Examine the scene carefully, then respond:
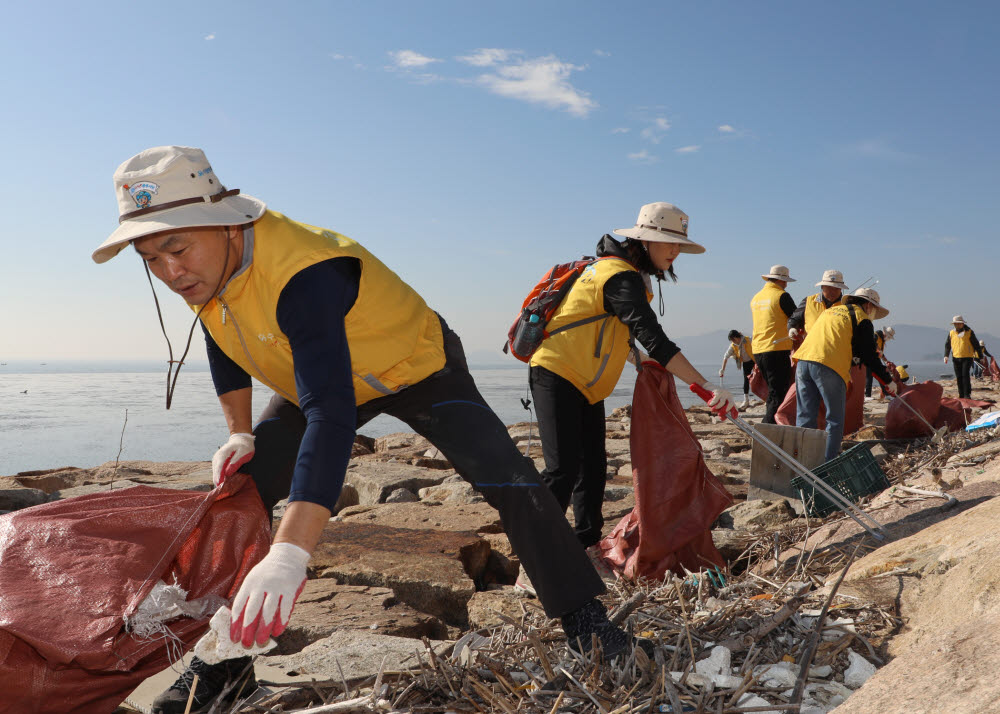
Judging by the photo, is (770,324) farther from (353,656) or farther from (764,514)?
(353,656)

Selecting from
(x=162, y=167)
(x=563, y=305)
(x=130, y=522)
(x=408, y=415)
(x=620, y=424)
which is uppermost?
(x=162, y=167)

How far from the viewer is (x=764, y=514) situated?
150 inches

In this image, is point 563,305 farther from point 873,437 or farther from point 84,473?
point 84,473

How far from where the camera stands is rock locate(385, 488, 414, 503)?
17.2 feet

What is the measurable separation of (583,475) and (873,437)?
4.81m

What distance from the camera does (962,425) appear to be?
6230mm

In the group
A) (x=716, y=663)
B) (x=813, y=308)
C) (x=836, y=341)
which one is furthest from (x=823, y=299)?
(x=716, y=663)

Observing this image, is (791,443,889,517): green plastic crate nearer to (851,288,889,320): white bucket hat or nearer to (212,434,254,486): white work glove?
(851,288,889,320): white bucket hat

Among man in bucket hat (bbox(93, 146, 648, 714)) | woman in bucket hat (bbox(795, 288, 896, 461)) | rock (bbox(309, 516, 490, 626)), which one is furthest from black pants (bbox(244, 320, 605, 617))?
woman in bucket hat (bbox(795, 288, 896, 461))

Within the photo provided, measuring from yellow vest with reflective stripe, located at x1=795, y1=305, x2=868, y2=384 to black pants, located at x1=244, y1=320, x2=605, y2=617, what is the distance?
11.9 feet

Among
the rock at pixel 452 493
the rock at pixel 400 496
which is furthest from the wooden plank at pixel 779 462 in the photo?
the rock at pixel 400 496

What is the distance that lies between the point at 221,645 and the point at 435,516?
119 inches

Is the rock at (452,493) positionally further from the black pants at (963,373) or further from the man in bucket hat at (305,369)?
the black pants at (963,373)

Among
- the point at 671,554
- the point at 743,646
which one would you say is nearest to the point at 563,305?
the point at 671,554
